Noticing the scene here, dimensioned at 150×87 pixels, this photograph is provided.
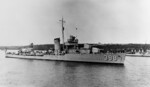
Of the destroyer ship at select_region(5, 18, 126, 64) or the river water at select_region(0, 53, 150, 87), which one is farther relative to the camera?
the destroyer ship at select_region(5, 18, 126, 64)

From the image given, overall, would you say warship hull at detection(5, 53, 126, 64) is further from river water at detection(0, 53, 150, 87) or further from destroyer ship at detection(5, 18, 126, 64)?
river water at detection(0, 53, 150, 87)

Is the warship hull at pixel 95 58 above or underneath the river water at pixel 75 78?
above

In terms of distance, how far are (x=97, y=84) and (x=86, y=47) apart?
18.9 m

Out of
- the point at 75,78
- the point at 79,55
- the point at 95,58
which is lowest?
the point at 75,78

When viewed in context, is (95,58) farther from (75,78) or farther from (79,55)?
(75,78)

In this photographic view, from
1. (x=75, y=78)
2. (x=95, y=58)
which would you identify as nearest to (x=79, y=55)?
(x=95, y=58)

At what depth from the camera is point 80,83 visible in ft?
46.4

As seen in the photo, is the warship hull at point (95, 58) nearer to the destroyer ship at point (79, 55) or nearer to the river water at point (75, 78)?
the destroyer ship at point (79, 55)

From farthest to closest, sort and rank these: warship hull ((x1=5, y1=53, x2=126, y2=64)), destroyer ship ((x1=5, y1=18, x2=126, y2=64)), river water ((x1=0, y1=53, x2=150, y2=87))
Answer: destroyer ship ((x1=5, y1=18, x2=126, y2=64))
warship hull ((x1=5, y1=53, x2=126, y2=64))
river water ((x1=0, y1=53, x2=150, y2=87))

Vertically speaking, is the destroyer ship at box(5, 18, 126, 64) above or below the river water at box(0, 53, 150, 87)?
above

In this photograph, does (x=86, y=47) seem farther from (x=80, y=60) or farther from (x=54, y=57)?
(x=54, y=57)

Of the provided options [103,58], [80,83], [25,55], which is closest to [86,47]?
[103,58]

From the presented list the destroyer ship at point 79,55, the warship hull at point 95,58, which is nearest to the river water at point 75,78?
the warship hull at point 95,58

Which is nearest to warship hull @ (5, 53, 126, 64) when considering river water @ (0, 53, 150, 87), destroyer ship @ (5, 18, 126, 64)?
destroyer ship @ (5, 18, 126, 64)
